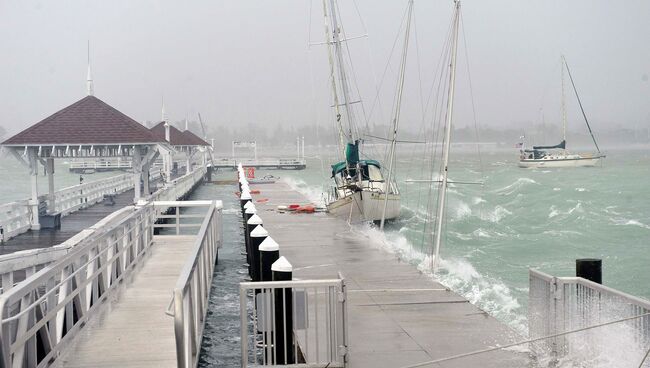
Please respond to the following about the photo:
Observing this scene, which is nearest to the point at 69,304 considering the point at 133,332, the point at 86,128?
the point at 133,332

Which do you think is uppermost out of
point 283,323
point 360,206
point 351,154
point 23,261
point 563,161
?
point 351,154

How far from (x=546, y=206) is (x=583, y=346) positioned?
5736cm

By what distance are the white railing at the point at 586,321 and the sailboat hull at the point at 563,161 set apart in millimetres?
134085

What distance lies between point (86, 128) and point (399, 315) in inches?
895

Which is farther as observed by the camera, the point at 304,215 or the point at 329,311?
the point at 304,215

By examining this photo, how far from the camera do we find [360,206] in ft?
107

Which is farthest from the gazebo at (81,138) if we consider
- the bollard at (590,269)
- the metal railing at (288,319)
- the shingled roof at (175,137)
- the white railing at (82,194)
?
the shingled roof at (175,137)

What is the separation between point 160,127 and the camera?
61344 millimetres

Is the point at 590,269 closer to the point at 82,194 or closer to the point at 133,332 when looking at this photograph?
the point at 133,332

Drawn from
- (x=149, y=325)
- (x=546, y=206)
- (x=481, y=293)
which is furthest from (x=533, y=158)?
(x=149, y=325)

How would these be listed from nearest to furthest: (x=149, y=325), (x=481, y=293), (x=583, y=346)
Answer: (x=583, y=346), (x=149, y=325), (x=481, y=293)

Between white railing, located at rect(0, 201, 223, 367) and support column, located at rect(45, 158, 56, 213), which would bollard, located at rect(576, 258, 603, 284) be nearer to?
white railing, located at rect(0, 201, 223, 367)

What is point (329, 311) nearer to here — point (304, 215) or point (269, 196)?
point (304, 215)

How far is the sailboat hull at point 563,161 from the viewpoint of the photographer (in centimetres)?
13712
